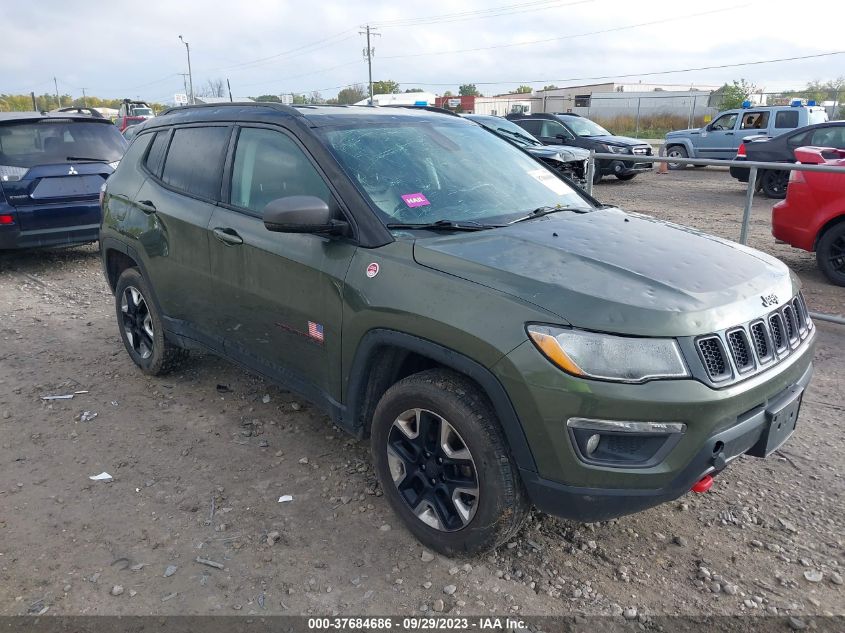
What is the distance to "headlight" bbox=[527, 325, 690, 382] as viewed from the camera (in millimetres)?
2271

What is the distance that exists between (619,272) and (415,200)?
3.49 feet

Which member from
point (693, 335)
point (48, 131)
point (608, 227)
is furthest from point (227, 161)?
point (48, 131)

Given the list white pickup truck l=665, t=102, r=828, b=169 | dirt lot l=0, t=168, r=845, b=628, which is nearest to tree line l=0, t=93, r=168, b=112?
white pickup truck l=665, t=102, r=828, b=169

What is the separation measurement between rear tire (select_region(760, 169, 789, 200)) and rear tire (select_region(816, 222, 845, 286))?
7344 mm

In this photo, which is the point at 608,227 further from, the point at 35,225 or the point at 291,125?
the point at 35,225

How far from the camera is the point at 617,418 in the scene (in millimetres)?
2252

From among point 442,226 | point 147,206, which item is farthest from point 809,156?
point 147,206

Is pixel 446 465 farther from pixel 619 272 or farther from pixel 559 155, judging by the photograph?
pixel 559 155

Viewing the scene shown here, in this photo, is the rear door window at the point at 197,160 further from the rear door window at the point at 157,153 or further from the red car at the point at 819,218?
the red car at the point at 819,218

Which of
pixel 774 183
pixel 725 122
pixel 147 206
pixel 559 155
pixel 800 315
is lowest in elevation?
pixel 774 183

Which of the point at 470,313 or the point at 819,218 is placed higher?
the point at 470,313

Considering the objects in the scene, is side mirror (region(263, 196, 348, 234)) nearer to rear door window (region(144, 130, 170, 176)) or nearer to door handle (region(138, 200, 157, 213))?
door handle (region(138, 200, 157, 213))

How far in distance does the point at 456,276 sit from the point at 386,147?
1.12m

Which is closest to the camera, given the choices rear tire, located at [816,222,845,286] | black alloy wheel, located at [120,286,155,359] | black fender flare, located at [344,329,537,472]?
black fender flare, located at [344,329,537,472]
